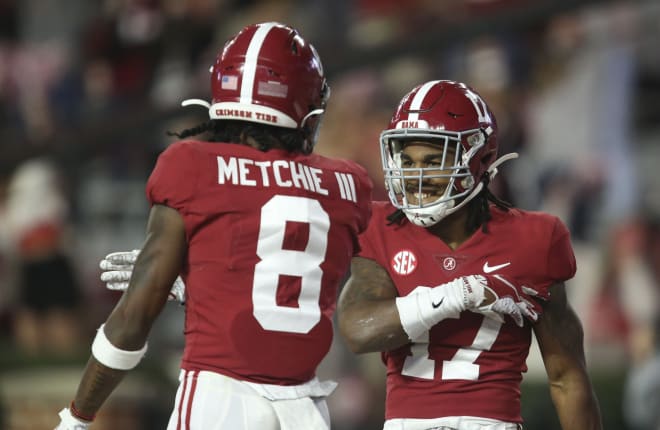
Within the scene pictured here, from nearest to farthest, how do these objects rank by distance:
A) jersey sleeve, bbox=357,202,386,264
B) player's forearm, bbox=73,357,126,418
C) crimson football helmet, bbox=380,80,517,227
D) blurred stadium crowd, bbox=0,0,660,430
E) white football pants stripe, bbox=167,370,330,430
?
white football pants stripe, bbox=167,370,330,430
player's forearm, bbox=73,357,126,418
crimson football helmet, bbox=380,80,517,227
jersey sleeve, bbox=357,202,386,264
blurred stadium crowd, bbox=0,0,660,430

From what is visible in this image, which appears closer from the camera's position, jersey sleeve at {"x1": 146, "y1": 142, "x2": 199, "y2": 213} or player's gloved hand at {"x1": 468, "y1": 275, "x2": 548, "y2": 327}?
jersey sleeve at {"x1": 146, "y1": 142, "x2": 199, "y2": 213}

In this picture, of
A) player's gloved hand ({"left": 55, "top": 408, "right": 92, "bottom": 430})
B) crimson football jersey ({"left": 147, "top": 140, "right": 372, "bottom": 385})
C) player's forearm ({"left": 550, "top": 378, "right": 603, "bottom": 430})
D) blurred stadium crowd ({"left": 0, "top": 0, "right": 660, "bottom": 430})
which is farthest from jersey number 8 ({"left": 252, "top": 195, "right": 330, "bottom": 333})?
blurred stadium crowd ({"left": 0, "top": 0, "right": 660, "bottom": 430})

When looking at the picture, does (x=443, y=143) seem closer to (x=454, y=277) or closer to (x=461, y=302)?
(x=454, y=277)

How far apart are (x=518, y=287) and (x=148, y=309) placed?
1.03 m

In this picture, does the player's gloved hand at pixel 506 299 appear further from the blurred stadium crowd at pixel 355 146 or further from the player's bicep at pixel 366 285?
the blurred stadium crowd at pixel 355 146

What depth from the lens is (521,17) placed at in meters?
7.64

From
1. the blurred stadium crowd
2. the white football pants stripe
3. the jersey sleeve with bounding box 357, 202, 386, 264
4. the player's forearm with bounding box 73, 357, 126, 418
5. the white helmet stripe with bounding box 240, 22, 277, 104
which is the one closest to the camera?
the white football pants stripe

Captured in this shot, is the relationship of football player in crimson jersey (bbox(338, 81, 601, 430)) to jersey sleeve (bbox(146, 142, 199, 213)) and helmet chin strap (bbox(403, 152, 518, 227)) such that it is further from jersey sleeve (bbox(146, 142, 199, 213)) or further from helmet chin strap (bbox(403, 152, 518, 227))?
jersey sleeve (bbox(146, 142, 199, 213))

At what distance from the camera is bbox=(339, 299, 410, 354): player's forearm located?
334cm

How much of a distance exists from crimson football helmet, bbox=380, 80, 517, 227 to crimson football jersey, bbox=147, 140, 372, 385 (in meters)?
0.32

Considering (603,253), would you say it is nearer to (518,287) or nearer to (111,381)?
(518,287)

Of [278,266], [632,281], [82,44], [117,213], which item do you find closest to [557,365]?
[278,266]

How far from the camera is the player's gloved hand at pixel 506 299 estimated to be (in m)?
3.26

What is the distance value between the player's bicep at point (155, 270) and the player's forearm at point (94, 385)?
0.14 m
